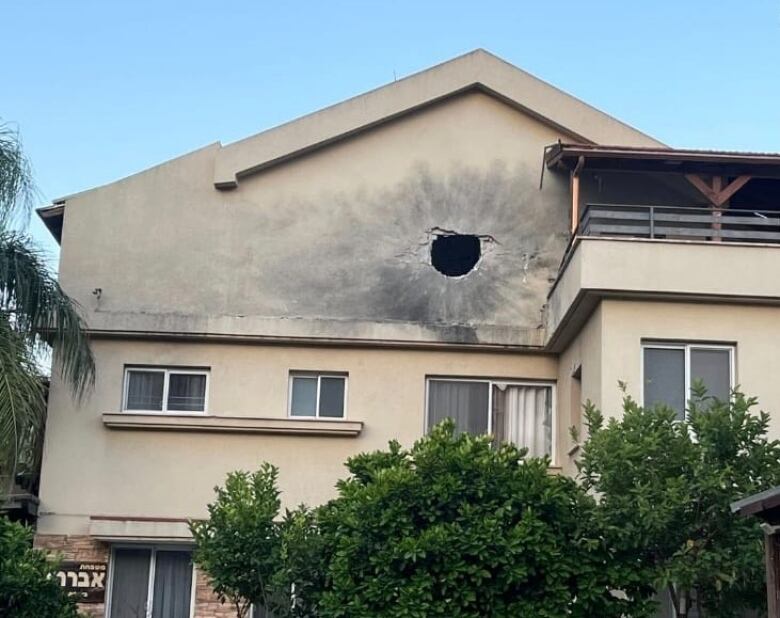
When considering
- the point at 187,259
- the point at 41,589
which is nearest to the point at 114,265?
the point at 187,259

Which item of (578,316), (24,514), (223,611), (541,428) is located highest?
(578,316)

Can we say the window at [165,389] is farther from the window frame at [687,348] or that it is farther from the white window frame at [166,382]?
the window frame at [687,348]

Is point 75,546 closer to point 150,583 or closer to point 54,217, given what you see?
point 150,583

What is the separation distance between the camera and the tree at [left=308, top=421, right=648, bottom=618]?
48.6ft

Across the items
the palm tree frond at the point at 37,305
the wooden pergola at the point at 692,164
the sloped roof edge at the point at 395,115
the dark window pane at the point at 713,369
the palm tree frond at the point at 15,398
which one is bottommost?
the palm tree frond at the point at 15,398

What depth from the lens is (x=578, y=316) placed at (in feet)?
61.6

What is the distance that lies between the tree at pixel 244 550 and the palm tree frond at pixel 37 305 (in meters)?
4.46

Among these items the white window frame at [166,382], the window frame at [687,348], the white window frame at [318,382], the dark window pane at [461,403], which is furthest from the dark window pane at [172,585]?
the window frame at [687,348]

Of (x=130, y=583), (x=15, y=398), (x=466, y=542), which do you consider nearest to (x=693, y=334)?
(x=466, y=542)

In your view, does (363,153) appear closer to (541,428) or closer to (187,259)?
(187,259)

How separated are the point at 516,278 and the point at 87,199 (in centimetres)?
717

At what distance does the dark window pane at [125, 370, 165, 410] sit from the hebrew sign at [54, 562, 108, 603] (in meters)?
2.56

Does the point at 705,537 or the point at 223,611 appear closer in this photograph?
the point at 705,537

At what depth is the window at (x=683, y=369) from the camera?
58.1 ft
